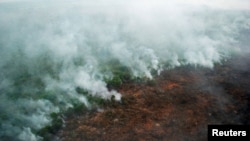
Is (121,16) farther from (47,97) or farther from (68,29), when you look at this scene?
(47,97)

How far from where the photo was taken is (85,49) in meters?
15.2

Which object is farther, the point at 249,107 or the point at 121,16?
the point at 121,16

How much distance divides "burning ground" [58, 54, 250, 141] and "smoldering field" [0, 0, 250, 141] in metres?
0.76

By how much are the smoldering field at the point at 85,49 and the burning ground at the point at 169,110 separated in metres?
0.76

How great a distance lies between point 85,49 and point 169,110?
7.69 meters

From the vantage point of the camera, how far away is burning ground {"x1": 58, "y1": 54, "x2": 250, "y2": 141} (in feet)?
26.1

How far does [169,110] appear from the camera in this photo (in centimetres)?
912

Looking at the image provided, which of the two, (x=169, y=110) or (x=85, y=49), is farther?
(x=85, y=49)

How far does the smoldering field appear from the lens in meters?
9.51

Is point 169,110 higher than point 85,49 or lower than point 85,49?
lower

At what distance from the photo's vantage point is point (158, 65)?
12852 mm

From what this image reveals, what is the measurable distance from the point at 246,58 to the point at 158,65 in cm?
527

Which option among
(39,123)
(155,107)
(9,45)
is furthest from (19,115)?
(9,45)

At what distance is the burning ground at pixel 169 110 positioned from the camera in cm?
795
